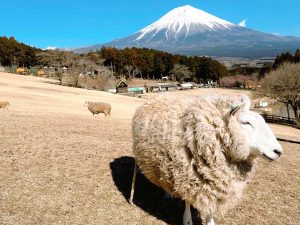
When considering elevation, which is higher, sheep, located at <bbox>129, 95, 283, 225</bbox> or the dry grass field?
sheep, located at <bbox>129, 95, 283, 225</bbox>

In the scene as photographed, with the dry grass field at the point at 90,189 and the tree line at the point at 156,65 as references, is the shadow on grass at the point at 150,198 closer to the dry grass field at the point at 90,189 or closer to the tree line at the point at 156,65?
the dry grass field at the point at 90,189

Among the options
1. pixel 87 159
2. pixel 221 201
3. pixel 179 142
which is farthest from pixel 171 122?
pixel 87 159

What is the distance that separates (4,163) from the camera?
27.5ft

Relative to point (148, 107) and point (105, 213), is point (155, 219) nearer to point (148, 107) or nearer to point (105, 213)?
point (105, 213)

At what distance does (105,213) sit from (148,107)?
2393 mm

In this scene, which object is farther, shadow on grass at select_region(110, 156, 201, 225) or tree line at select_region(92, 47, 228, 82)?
tree line at select_region(92, 47, 228, 82)

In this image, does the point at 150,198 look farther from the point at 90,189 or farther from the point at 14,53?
the point at 14,53

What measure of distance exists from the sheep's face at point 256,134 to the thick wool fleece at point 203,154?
0.09 meters

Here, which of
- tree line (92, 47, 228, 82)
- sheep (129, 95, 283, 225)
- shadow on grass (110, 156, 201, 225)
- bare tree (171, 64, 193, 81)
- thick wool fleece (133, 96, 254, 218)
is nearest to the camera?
sheep (129, 95, 283, 225)

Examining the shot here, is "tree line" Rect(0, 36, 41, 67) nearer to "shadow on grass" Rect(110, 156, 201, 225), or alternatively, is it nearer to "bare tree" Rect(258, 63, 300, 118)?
"bare tree" Rect(258, 63, 300, 118)

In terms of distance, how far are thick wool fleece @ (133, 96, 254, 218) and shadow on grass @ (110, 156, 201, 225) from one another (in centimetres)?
89

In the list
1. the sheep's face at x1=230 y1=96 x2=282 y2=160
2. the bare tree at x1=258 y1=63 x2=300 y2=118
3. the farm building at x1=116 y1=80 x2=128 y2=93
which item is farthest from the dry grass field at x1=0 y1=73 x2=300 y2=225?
the farm building at x1=116 y1=80 x2=128 y2=93

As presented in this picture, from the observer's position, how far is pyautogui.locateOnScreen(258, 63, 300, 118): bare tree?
143 ft

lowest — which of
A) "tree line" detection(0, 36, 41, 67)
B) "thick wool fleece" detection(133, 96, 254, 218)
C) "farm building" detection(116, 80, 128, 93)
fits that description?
"farm building" detection(116, 80, 128, 93)
